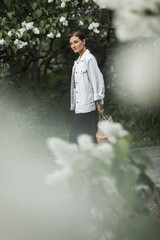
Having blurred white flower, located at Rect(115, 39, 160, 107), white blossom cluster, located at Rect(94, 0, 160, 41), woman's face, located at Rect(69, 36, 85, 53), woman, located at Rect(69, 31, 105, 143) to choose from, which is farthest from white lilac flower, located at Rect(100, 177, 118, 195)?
blurred white flower, located at Rect(115, 39, 160, 107)

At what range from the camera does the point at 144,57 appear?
245 inches

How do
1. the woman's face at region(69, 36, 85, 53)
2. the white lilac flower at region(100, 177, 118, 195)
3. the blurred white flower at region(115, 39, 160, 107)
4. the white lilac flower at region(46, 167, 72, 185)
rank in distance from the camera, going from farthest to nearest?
1. the blurred white flower at region(115, 39, 160, 107)
2. the woman's face at region(69, 36, 85, 53)
3. the white lilac flower at region(100, 177, 118, 195)
4. the white lilac flower at region(46, 167, 72, 185)

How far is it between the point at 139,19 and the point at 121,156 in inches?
23.6

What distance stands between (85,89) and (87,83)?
0.24 ft

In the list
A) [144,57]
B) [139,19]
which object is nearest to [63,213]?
[139,19]

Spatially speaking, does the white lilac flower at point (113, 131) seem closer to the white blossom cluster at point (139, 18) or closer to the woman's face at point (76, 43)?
the white blossom cluster at point (139, 18)

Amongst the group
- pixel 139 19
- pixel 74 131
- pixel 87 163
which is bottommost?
pixel 74 131

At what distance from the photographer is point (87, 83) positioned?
411 cm

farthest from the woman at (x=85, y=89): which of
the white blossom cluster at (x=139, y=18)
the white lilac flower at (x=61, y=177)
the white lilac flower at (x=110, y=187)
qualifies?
the white lilac flower at (x=61, y=177)

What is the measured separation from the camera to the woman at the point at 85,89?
4.03m

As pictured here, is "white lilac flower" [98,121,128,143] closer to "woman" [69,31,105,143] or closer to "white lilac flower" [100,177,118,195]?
"white lilac flower" [100,177,118,195]

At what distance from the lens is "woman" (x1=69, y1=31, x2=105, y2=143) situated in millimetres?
4031

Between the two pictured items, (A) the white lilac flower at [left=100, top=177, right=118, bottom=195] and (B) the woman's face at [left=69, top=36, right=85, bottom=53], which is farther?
(B) the woman's face at [left=69, top=36, right=85, bottom=53]

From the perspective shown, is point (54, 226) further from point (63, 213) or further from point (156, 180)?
point (156, 180)
